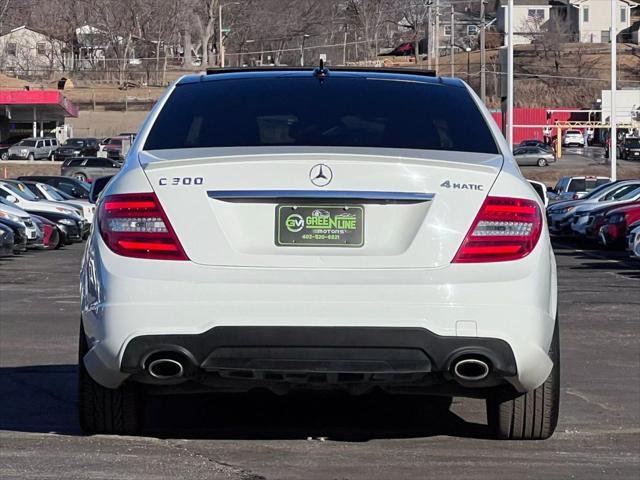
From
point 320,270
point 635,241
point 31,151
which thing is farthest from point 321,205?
point 31,151

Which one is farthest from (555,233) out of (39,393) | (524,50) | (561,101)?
(524,50)

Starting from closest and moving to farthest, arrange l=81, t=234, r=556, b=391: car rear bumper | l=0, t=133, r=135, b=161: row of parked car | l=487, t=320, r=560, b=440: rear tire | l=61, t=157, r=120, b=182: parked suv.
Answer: l=81, t=234, r=556, b=391: car rear bumper, l=487, t=320, r=560, b=440: rear tire, l=61, t=157, r=120, b=182: parked suv, l=0, t=133, r=135, b=161: row of parked car

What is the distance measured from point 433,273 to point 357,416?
2092 millimetres

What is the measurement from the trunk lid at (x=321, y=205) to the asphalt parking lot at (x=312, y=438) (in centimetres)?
109

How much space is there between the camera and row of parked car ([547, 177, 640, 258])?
86.4ft

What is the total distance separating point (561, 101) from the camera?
10525cm

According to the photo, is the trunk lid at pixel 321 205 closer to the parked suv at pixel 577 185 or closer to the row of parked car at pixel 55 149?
the parked suv at pixel 577 185

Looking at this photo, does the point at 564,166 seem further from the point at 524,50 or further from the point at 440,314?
the point at 440,314

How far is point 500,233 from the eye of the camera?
5.55 metres

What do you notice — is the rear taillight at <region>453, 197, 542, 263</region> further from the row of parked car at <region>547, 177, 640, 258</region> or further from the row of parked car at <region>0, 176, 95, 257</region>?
the row of parked car at <region>0, 176, 95, 257</region>

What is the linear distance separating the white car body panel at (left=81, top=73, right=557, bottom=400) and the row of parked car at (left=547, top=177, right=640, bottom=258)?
54.7 ft

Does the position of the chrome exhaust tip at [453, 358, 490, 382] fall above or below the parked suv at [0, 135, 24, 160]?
below

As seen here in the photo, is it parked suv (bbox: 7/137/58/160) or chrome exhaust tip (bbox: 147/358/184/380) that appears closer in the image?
chrome exhaust tip (bbox: 147/358/184/380)

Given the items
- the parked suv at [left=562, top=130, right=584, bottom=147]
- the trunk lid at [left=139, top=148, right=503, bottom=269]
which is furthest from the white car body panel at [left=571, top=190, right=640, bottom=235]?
the parked suv at [left=562, top=130, right=584, bottom=147]
